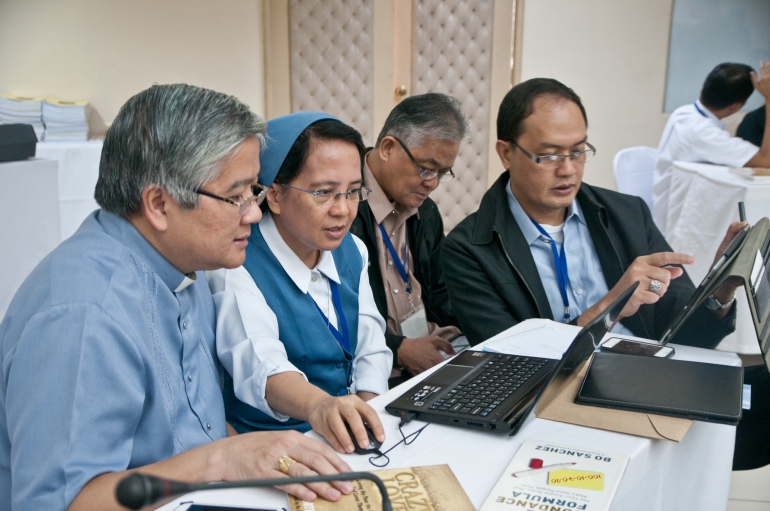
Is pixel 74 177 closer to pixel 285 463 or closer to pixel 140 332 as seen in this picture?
pixel 140 332

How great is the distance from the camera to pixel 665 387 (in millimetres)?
1257

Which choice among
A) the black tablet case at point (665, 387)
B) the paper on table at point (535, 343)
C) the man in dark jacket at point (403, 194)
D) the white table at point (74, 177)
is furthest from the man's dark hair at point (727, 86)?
the white table at point (74, 177)

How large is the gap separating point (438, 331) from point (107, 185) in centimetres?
161

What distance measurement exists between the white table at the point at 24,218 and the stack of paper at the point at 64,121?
65.9 inches

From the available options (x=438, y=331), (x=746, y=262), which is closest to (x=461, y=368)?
(x=746, y=262)

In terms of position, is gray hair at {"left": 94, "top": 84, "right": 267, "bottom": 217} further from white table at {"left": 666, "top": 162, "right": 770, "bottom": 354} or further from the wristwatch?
white table at {"left": 666, "top": 162, "right": 770, "bottom": 354}

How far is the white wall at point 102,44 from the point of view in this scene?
16.5 feet

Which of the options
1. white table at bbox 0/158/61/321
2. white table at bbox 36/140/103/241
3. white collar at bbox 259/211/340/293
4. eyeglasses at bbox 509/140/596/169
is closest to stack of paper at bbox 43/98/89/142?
white table at bbox 36/140/103/241

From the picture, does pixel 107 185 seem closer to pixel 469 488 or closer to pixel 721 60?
pixel 469 488

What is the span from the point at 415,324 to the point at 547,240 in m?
0.62

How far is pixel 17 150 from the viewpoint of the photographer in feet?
8.64

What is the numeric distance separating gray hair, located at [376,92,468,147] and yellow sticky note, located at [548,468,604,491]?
1.61 meters

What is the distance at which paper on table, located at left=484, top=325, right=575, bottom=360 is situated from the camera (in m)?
1.54

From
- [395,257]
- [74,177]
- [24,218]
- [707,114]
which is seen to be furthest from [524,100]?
[707,114]
